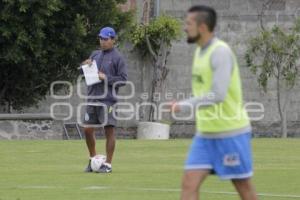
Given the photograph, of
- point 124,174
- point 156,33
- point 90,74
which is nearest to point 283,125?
point 156,33

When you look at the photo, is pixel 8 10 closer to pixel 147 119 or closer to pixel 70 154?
pixel 147 119

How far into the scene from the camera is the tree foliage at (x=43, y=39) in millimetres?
24766

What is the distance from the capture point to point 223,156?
8047mm

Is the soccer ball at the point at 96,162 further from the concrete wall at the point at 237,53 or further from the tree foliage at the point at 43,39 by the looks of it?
the concrete wall at the point at 237,53

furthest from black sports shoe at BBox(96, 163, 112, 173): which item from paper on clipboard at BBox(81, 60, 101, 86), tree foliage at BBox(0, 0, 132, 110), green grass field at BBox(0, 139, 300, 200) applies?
tree foliage at BBox(0, 0, 132, 110)

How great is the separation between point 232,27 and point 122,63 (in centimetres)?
1527

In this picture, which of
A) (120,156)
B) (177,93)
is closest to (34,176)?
(120,156)

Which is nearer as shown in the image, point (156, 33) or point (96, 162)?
point (96, 162)

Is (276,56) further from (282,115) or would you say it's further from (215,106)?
(215,106)

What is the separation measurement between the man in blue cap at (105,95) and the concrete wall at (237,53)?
14.3m

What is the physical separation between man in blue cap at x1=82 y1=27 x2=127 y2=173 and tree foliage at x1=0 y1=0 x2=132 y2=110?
10.7m

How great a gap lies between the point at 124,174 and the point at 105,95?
1.21 meters

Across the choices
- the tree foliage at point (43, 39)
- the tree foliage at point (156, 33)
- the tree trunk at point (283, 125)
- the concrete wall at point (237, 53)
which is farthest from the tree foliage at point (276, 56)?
the tree foliage at point (43, 39)

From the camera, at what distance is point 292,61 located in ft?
91.6
